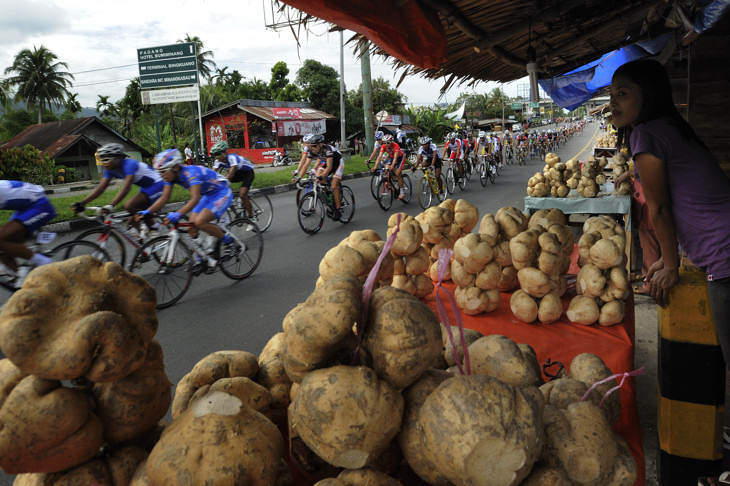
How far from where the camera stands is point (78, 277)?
105cm

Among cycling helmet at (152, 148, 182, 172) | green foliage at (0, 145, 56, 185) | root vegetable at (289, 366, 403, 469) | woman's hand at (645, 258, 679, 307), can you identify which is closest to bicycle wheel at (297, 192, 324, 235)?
cycling helmet at (152, 148, 182, 172)

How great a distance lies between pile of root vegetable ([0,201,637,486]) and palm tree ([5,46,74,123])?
168 ft

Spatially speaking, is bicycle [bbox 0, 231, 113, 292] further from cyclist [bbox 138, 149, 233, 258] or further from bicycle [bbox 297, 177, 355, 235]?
bicycle [bbox 297, 177, 355, 235]

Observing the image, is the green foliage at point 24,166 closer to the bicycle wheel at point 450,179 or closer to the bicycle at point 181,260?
the bicycle at point 181,260

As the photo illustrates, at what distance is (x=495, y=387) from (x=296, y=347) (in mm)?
487

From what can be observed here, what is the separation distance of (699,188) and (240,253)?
524 centimetres

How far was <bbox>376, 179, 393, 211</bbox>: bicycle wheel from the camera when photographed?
10.7m

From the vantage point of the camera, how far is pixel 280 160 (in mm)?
27891

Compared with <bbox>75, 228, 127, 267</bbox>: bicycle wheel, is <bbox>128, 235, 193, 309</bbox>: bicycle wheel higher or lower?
lower

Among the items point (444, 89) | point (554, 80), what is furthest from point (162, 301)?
point (554, 80)

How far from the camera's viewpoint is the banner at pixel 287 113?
31.1m

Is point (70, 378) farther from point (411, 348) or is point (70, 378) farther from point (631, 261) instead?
point (631, 261)

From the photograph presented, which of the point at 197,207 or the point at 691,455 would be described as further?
the point at 197,207

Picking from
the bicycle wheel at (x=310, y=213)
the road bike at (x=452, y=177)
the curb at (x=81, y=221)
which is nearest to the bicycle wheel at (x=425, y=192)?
the road bike at (x=452, y=177)
